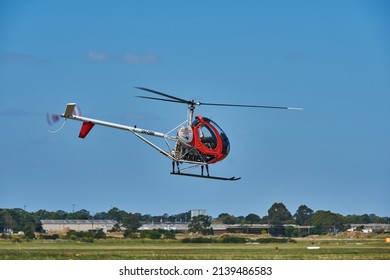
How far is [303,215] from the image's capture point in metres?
Result: 113

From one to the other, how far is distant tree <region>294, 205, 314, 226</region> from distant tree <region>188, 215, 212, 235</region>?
15.0m

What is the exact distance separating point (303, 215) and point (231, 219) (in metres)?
7.72

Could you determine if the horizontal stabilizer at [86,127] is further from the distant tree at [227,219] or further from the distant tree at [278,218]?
the distant tree at [227,219]

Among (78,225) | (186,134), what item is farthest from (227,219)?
(186,134)

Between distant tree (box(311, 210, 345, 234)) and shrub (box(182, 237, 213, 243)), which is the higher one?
distant tree (box(311, 210, 345, 234))

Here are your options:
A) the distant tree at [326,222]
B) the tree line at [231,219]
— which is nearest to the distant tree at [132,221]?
the tree line at [231,219]

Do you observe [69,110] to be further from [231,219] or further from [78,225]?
[231,219]

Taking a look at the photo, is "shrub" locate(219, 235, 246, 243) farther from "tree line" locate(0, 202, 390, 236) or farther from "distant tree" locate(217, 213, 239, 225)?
"distant tree" locate(217, 213, 239, 225)

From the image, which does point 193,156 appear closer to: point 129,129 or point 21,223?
point 129,129

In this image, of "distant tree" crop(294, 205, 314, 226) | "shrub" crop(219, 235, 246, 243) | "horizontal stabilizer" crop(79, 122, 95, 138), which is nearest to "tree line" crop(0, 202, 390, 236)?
"distant tree" crop(294, 205, 314, 226)

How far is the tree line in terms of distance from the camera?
99.2m

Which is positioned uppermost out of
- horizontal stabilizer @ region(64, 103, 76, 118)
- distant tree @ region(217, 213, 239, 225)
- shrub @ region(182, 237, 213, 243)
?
horizontal stabilizer @ region(64, 103, 76, 118)
